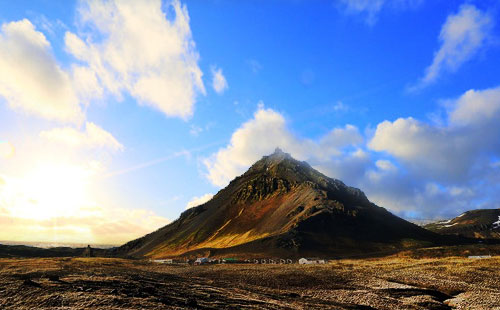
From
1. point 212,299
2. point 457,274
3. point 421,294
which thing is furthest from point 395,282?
point 212,299

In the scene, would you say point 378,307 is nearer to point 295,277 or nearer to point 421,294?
point 421,294

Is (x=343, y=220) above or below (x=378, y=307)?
above

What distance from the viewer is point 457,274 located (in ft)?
163

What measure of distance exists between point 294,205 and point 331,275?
456ft

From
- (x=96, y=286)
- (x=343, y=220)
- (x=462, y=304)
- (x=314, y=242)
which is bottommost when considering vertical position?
(x=462, y=304)

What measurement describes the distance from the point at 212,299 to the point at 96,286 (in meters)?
11.3

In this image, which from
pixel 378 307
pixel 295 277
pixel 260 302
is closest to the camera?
pixel 260 302

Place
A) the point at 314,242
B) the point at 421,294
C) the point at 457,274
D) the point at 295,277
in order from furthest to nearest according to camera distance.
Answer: the point at 314,242
the point at 295,277
the point at 457,274
the point at 421,294

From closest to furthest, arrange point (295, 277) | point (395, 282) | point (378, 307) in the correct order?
point (378, 307)
point (395, 282)
point (295, 277)

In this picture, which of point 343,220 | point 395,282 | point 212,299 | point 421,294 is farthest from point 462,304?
point 343,220

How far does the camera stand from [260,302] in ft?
92.6

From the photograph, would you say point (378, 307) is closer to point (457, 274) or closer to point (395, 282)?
point (395, 282)

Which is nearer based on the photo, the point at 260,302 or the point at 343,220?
the point at 260,302

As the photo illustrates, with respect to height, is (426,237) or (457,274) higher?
(426,237)
